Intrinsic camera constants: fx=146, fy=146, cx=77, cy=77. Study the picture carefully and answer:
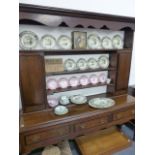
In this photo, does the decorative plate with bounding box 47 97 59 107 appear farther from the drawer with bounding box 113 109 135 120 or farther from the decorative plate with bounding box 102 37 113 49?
the decorative plate with bounding box 102 37 113 49

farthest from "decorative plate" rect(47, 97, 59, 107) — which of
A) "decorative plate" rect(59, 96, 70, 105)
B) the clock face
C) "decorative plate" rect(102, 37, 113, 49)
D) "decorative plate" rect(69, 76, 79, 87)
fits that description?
"decorative plate" rect(102, 37, 113, 49)

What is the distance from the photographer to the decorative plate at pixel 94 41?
1.88 metres

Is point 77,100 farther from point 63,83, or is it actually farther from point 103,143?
point 103,143

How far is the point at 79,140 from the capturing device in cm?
196

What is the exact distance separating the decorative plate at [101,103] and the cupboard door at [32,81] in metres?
0.60

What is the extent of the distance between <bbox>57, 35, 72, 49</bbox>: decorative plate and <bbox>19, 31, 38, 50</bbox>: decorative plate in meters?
0.28

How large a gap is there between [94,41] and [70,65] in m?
0.45

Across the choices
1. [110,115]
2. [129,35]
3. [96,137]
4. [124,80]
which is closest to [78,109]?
[110,115]

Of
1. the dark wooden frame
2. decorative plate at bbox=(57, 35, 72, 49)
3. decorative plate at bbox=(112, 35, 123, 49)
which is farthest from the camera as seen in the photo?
decorative plate at bbox=(112, 35, 123, 49)

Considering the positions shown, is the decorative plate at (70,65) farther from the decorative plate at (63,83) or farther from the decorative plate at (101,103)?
the decorative plate at (101,103)

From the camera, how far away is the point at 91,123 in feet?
5.56

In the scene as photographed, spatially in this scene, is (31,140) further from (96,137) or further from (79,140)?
(96,137)

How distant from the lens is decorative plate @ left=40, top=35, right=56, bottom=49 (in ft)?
5.35

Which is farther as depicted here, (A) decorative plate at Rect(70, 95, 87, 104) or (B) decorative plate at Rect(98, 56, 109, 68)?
(B) decorative plate at Rect(98, 56, 109, 68)
